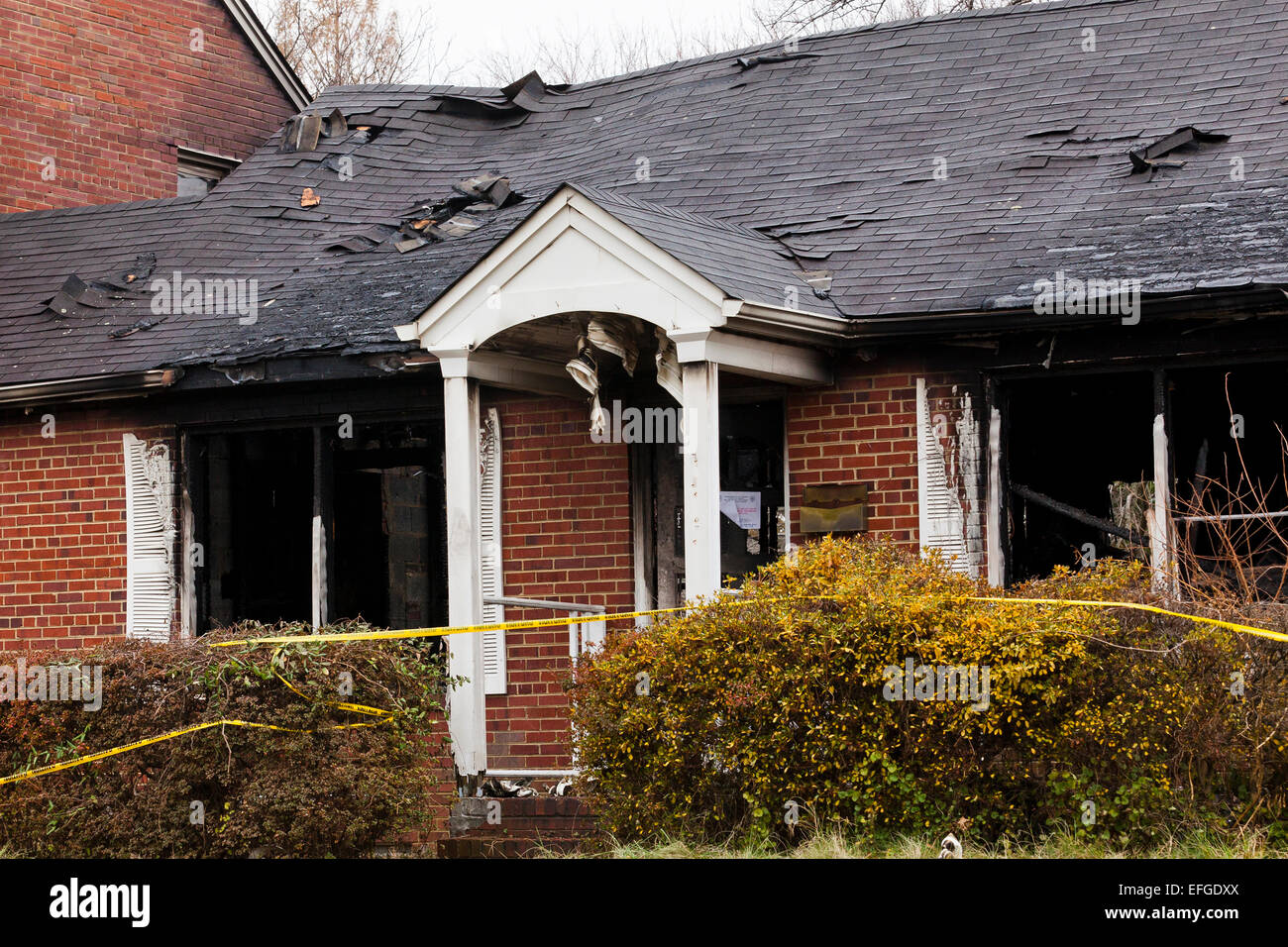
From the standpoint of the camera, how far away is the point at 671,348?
9406 millimetres

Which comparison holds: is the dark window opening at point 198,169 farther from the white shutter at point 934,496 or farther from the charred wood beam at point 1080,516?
the charred wood beam at point 1080,516

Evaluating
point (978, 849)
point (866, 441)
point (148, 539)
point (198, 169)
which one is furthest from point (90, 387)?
point (978, 849)

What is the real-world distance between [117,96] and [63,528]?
613 centimetres

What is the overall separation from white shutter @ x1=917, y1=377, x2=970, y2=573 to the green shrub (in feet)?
10.3

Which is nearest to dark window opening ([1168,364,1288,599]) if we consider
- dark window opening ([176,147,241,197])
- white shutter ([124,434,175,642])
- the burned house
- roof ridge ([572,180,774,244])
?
the burned house

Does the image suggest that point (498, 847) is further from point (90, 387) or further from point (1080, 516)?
point (90, 387)

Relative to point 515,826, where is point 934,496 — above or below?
above

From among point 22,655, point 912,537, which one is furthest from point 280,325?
point 912,537

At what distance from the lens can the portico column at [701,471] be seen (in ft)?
28.8

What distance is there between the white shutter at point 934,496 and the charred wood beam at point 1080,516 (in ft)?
1.26

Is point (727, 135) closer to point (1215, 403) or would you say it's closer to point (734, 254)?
→ point (734, 254)

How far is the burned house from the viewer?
917 centimetres

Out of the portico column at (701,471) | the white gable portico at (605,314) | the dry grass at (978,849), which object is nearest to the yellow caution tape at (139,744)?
the white gable portico at (605,314)

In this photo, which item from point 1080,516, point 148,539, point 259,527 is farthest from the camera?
point 259,527
